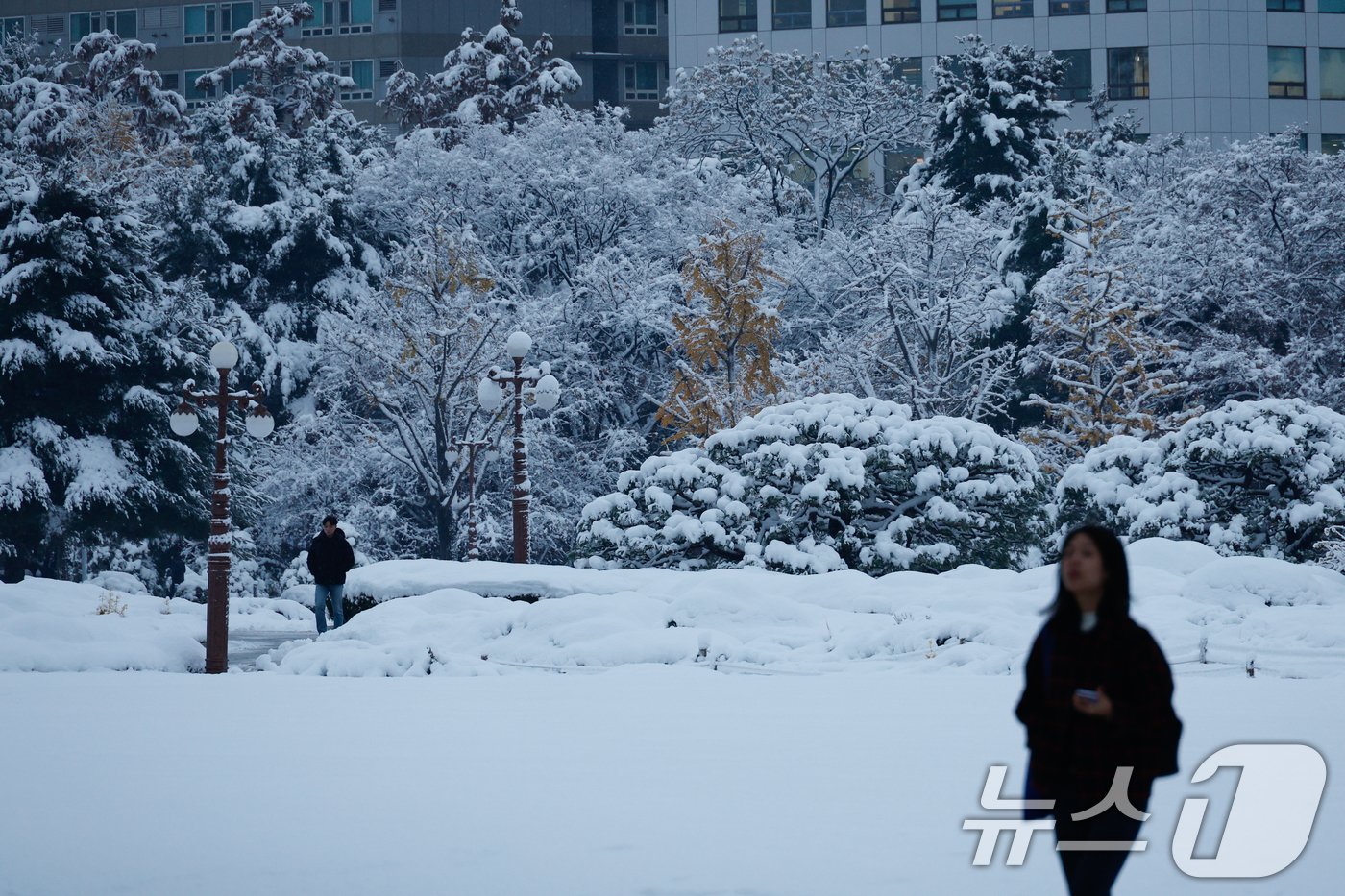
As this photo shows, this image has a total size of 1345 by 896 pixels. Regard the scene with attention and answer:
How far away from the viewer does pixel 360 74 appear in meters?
77.2

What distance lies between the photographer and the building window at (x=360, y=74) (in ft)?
253

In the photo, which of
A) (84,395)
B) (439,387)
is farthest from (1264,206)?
(84,395)

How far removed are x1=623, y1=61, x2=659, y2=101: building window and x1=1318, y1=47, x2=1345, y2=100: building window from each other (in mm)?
32880

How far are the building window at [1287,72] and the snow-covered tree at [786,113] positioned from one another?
1763 centimetres

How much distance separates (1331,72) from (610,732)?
62.0 meters

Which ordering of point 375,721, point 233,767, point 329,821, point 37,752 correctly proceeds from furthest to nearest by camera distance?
point 375,721 < point 37,752 < point 233,767 < point 329,821

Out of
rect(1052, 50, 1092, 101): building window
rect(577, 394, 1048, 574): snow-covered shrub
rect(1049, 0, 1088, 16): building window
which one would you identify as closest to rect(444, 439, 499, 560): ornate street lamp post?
rect(577, 394, 1048, 574): snow-covered shrub

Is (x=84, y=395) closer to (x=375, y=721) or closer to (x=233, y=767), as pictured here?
(x=375, y=721)

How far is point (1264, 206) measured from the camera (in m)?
40.3

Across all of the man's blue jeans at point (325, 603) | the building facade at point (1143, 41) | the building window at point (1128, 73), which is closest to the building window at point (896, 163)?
the building facade at point (1143, 41)

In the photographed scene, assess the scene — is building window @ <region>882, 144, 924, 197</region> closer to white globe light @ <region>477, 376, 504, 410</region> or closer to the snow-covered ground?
white globe light @ <region>477, 376, 504, 410</region>

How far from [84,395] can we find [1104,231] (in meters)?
22.6

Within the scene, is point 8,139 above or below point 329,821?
above

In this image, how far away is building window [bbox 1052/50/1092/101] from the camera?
64.8 m
